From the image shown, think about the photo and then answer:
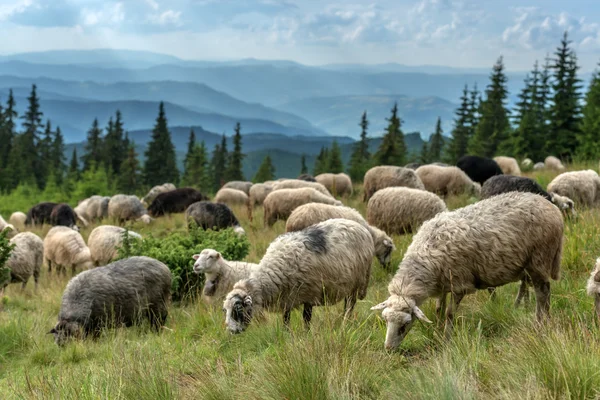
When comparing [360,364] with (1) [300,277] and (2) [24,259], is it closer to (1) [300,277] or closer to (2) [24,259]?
(1) [300,277]

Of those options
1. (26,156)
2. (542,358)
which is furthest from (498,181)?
(26,156)

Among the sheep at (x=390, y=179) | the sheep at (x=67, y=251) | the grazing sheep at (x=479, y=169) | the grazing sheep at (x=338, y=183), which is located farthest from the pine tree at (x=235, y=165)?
the sheep at (x=67, y=251)

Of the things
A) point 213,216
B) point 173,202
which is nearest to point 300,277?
point 213,216

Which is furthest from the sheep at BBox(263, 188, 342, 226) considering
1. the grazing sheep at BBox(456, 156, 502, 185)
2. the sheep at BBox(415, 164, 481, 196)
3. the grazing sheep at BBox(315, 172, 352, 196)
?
the grazing sheep at BBox(315, 172, 352, 196)

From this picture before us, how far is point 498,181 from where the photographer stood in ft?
38.1

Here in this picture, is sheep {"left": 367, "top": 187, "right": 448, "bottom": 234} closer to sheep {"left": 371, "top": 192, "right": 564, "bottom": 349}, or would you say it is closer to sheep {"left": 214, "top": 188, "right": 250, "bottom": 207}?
sheep {"left": 371, "top": 192, "right": 564, "bottom": 349}

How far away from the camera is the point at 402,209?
11.3 m

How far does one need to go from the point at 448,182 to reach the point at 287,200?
6541 millimetres

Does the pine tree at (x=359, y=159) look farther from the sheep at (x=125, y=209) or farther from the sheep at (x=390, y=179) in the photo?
the sheep at (x=390, y=179)

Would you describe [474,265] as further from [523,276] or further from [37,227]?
[37,227]

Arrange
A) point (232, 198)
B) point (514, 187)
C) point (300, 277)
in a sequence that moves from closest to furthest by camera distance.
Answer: point (300, 277) → point (514, 187) → point (232, 198)

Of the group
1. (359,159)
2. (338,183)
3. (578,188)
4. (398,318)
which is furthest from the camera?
(359,159)

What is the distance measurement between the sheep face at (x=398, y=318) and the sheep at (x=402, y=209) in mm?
6569

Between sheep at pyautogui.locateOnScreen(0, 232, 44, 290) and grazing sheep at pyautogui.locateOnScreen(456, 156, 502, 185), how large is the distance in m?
15.8
